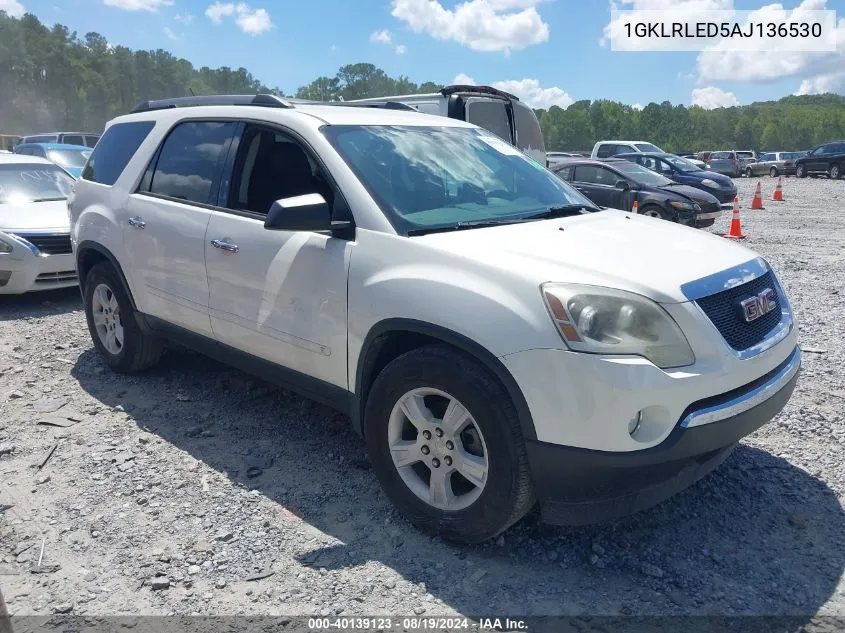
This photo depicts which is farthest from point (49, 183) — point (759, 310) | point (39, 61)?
point (39, 61)

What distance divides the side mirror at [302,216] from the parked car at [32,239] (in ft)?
16.6

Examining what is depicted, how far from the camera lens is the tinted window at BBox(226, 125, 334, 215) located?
3.84 m

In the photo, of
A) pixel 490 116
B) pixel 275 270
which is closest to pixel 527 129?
pixel 490 116

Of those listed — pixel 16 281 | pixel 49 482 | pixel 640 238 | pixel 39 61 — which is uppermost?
pixel 39 61

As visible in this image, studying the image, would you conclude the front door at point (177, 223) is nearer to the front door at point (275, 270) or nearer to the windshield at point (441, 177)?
the front door at point (275, 270)

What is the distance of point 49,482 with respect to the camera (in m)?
3.64

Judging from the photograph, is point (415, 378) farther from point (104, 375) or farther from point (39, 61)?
point (39, 61)

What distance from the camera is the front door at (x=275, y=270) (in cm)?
329

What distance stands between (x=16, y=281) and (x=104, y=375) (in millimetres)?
2695

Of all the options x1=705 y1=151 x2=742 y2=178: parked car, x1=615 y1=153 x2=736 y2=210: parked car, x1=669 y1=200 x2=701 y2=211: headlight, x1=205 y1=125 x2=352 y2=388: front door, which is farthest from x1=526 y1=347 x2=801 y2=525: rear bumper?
x1=705 y1=151 x2=742 y2=178: parked car

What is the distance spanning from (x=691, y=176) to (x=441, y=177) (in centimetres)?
1701

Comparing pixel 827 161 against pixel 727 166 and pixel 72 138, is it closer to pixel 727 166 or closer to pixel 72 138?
pixel 727 166

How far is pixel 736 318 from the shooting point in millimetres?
→ 2803

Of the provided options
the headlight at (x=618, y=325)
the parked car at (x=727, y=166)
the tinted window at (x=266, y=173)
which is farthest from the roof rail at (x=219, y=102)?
the parked car at (x=727, y=166)
